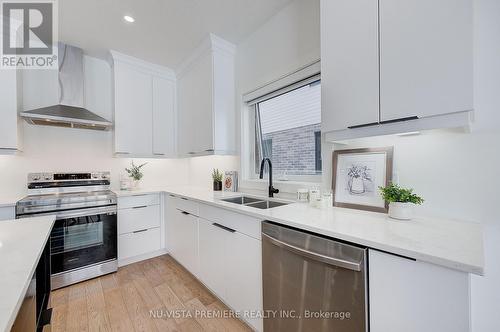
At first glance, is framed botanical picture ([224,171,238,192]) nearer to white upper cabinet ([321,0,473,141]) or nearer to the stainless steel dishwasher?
the stainless steel dishwasher

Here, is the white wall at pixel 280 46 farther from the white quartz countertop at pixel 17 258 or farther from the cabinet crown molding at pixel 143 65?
the white quartz countertop at pixel 17 258

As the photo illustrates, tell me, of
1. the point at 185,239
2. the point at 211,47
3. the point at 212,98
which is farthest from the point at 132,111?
the point at 185,239

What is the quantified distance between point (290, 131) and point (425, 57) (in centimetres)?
128

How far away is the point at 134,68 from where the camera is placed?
9.37 feet

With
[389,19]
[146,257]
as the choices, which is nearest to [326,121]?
[389,19]

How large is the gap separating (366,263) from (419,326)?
0.83 ft

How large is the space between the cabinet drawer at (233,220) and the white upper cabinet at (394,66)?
0.81 m

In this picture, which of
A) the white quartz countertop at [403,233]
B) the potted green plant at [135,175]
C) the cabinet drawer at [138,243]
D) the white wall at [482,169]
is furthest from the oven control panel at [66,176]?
the white wall at [482,169]

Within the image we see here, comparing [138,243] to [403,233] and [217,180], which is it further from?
[403,233]

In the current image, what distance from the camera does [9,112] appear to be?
2035 mm

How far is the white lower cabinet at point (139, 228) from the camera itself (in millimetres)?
2488

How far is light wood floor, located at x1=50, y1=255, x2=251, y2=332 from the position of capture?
1.58 metres

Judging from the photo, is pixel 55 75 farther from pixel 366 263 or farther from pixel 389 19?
pixel 366 263

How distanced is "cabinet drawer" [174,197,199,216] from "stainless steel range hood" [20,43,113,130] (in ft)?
4.42
